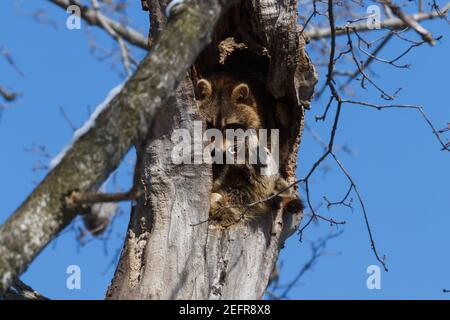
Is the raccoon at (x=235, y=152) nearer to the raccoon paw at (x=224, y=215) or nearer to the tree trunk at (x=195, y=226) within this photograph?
the raccoon paw at (x=224, y=215)

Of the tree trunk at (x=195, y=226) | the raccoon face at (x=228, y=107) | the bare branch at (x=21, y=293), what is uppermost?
the raccoon face at (x=228, y=107)

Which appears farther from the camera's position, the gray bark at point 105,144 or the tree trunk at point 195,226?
the tree trunk at point 195,226

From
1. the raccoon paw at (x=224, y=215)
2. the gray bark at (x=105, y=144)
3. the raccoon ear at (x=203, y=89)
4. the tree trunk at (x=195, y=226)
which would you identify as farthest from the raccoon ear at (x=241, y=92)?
the gray bark at (x=105, y=144)

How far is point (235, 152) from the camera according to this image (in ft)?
15.5

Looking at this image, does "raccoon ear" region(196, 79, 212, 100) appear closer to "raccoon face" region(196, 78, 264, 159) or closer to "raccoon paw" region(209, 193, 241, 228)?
"raccoon face" region(196, 78, 264, 159)

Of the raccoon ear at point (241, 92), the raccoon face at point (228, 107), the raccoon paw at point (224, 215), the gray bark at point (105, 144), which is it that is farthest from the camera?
the raccoon ear at point (241, 92)

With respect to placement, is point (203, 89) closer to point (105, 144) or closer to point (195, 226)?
point (195, 226)

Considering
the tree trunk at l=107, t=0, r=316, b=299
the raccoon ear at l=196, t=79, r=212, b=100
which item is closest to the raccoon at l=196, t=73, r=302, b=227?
the raccoon ear at l=196, t=79, r=212, b=100

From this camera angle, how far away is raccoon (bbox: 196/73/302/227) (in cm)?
418

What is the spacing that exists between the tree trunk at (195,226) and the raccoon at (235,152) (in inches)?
4.1

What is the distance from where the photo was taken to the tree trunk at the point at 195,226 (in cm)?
380

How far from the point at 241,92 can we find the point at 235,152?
795mm
